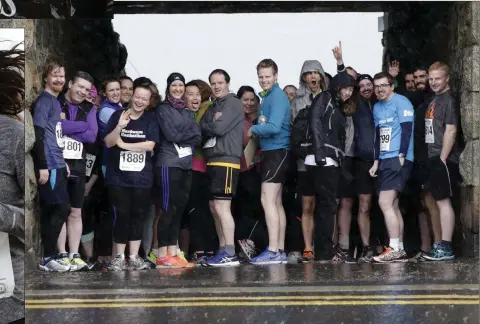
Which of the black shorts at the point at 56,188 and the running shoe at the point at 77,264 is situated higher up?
the black shorts at the point at 56,188

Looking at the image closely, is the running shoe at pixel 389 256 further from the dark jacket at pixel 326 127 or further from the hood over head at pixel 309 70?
the hood over head at pixel 309 70

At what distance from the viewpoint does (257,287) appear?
794cm

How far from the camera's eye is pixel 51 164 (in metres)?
8.93

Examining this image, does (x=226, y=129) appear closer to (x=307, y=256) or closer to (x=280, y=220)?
(x=280, y=220)

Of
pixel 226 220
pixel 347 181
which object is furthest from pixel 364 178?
pixel 226 220

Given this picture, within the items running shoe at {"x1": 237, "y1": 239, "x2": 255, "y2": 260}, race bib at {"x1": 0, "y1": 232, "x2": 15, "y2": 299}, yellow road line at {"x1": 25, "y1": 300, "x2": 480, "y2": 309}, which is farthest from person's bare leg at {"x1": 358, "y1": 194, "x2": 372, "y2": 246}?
race bib at {"x1": 0, "y1": 232, "x2": 15, "y2": 299}

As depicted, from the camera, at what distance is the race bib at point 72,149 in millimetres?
9023

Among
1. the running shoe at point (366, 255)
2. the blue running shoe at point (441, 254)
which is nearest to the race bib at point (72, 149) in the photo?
the running shoe at point (366, 255)

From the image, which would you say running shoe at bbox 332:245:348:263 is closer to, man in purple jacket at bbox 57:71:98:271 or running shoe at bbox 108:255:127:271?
running shoe at bbox 108:255:127:271

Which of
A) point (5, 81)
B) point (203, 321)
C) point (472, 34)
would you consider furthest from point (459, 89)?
point (5, 81)

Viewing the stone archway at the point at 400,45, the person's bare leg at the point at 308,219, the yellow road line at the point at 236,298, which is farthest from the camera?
the person's bare leg at the point at 308,219

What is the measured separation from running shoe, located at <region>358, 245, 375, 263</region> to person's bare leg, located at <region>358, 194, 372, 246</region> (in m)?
0.04

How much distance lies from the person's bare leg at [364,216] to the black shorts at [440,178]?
1.49 ft

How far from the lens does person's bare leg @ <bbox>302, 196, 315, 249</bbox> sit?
9352mm
